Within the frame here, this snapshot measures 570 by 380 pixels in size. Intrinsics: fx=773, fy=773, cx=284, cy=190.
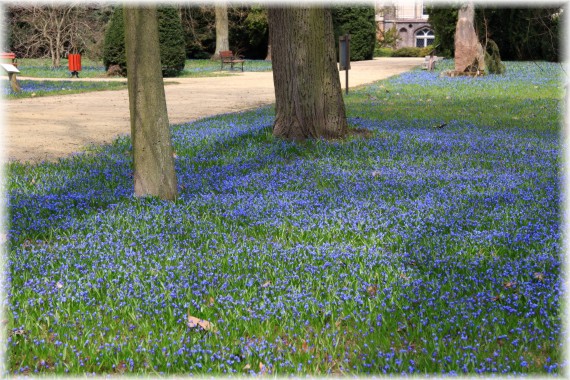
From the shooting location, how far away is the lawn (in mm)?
3262

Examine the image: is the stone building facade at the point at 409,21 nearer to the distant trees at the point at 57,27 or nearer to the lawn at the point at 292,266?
the distant trees at the point at 57,27

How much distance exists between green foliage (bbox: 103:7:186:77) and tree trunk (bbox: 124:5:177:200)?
1977 centimetres

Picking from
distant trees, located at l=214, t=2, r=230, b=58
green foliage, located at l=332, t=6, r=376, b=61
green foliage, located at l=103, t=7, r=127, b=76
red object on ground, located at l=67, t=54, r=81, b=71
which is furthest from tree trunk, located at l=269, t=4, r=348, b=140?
distant trees, located at l=214, t=2, r=230, b=58

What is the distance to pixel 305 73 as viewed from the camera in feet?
30.2

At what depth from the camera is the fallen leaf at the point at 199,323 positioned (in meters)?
3.55

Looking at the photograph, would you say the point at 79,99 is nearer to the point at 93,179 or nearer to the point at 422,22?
the point at 93,179

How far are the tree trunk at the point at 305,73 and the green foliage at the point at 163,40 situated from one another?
663 inches

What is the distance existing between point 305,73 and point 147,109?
3.43 meters

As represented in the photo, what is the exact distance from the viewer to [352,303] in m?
3.82

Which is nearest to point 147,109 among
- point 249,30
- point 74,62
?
point 74,62

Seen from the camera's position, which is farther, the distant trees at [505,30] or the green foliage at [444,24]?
the green foliage at [444,24]

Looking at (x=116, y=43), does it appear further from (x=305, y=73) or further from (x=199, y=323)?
(x=199, y=323)

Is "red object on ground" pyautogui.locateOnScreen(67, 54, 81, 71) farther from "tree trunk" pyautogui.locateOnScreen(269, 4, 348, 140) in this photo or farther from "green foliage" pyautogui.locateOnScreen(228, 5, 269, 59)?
"tree trunk" pyautogui.locateOnScreen(269, 4, 348, 140)

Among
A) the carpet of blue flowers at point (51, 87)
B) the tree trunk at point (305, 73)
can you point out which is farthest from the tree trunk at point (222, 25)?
the tree trunk at point (305, 73)
